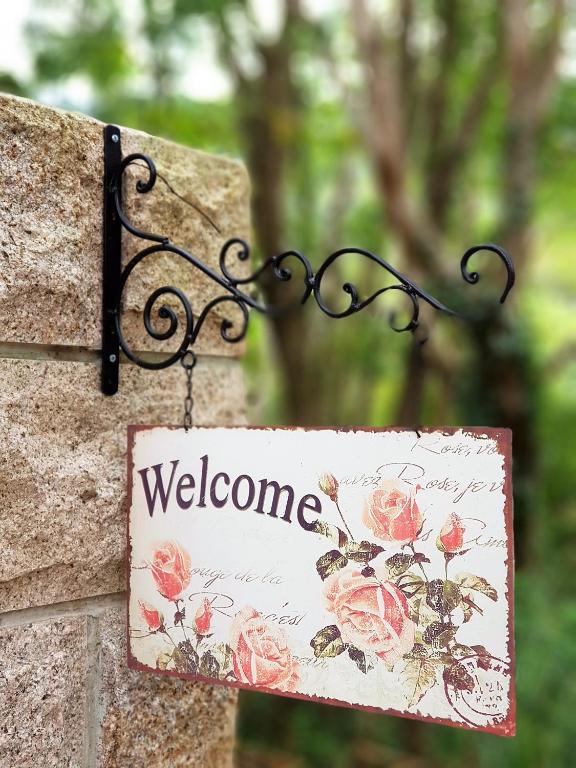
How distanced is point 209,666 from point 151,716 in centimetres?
16

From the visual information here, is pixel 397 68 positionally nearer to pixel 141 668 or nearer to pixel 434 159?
pixel 434 159

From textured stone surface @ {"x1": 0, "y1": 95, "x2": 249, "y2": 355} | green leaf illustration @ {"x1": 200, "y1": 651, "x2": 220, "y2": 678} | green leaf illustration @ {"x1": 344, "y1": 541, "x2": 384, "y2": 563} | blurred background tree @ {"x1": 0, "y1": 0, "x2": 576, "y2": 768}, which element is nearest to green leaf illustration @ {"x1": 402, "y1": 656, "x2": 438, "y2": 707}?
green leaf illustration @ {"x1": 344, "y1": 541, "x2": 384, "y2": 563}

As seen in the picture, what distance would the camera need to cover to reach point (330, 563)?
34.4 inches

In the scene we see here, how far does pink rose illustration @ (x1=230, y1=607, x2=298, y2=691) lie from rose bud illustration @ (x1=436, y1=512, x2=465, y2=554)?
0.20 m

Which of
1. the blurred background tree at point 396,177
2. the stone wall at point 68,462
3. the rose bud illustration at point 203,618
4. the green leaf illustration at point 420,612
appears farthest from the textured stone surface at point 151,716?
the blurred background tree at point 396,177

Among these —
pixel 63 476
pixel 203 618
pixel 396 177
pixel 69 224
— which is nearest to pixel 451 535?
pixel 203 618

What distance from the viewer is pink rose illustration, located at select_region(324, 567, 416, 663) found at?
845 millimetres

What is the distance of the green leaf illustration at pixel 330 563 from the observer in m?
0.87

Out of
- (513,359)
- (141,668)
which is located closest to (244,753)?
(513,359)

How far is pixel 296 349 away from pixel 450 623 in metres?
4.49

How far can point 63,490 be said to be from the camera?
96cm

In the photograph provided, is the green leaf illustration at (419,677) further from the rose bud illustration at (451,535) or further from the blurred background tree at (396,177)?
the blurred background tree at (396,177)

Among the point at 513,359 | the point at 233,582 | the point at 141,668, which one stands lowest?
the point at 141,668

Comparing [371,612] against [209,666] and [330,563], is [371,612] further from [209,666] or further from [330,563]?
[209,666]
